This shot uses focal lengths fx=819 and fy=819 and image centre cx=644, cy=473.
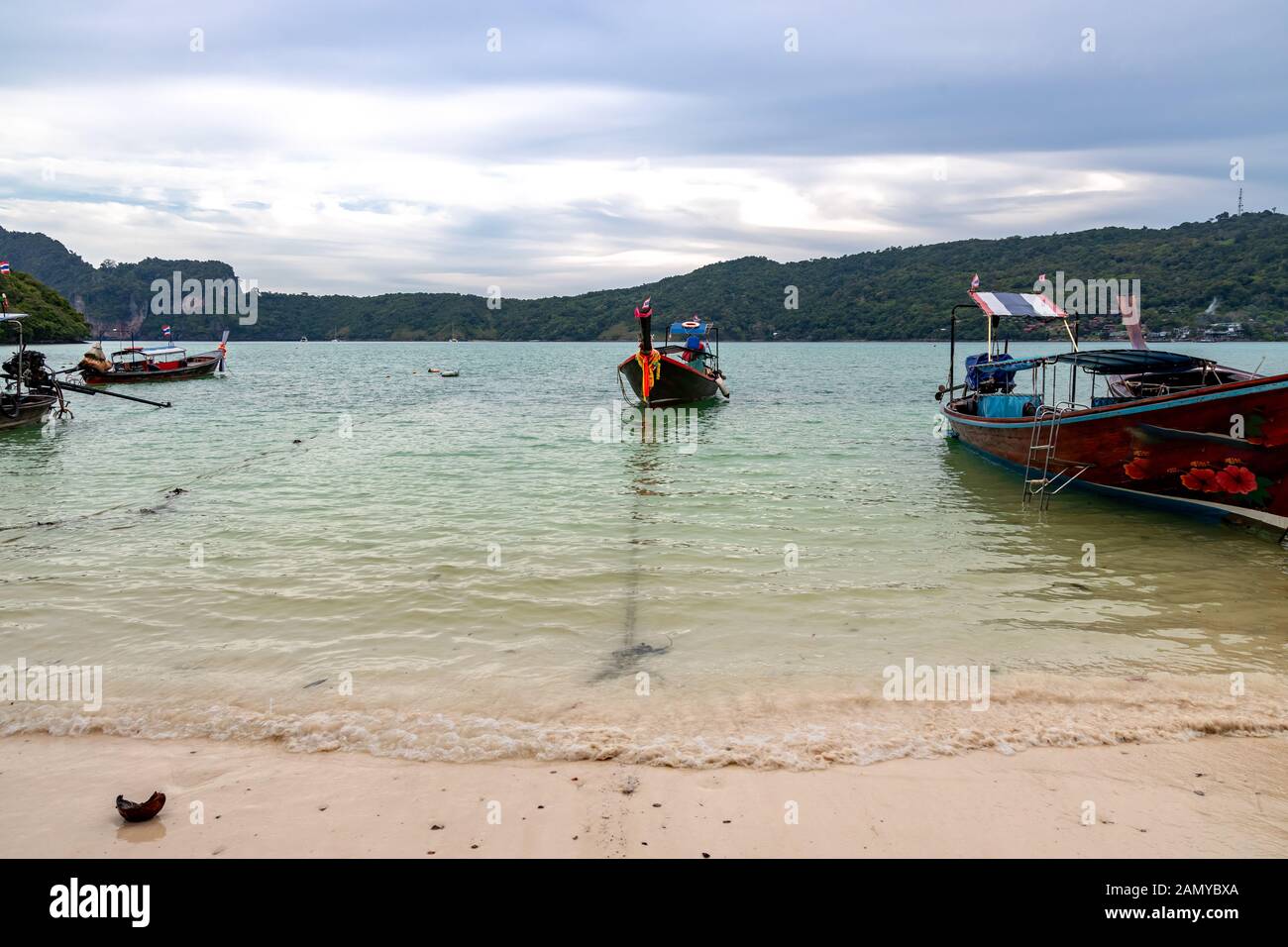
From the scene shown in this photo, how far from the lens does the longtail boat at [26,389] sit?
25.0 meters

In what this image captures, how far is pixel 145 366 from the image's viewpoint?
48156 mm

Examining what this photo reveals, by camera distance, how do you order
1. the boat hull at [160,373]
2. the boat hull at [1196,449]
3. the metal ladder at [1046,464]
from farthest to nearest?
the boat hull at [160,373], the metal ladder at [1046,464], the boat hull at [1196,449]

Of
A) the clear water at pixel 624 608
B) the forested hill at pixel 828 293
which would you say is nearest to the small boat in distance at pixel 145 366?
the clear water at pixel 624 608

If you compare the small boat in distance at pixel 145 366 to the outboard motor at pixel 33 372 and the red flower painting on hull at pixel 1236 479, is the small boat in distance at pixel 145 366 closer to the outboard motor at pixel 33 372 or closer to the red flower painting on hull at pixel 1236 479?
the outboard motor at pixel 33 372

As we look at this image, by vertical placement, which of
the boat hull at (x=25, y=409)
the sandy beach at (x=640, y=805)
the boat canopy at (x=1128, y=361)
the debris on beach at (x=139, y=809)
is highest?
the boat canopy at (x=1128, y=361)

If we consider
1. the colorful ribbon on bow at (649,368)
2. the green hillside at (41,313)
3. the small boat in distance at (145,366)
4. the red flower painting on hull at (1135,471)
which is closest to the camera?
the red flower painting on hull at (1135,471)

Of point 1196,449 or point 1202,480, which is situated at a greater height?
point 1196,449

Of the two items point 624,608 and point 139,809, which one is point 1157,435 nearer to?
point 624,608

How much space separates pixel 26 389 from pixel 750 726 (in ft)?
105

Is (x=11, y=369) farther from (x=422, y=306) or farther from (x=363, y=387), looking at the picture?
(x=422, y=306)

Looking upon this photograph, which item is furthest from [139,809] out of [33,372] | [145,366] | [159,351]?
[159,351]

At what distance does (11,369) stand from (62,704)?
27464mm

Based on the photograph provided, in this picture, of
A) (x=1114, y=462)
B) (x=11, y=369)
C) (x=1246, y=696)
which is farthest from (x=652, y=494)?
(x=11, y=369)

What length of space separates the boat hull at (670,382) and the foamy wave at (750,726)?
2644 centimetres
